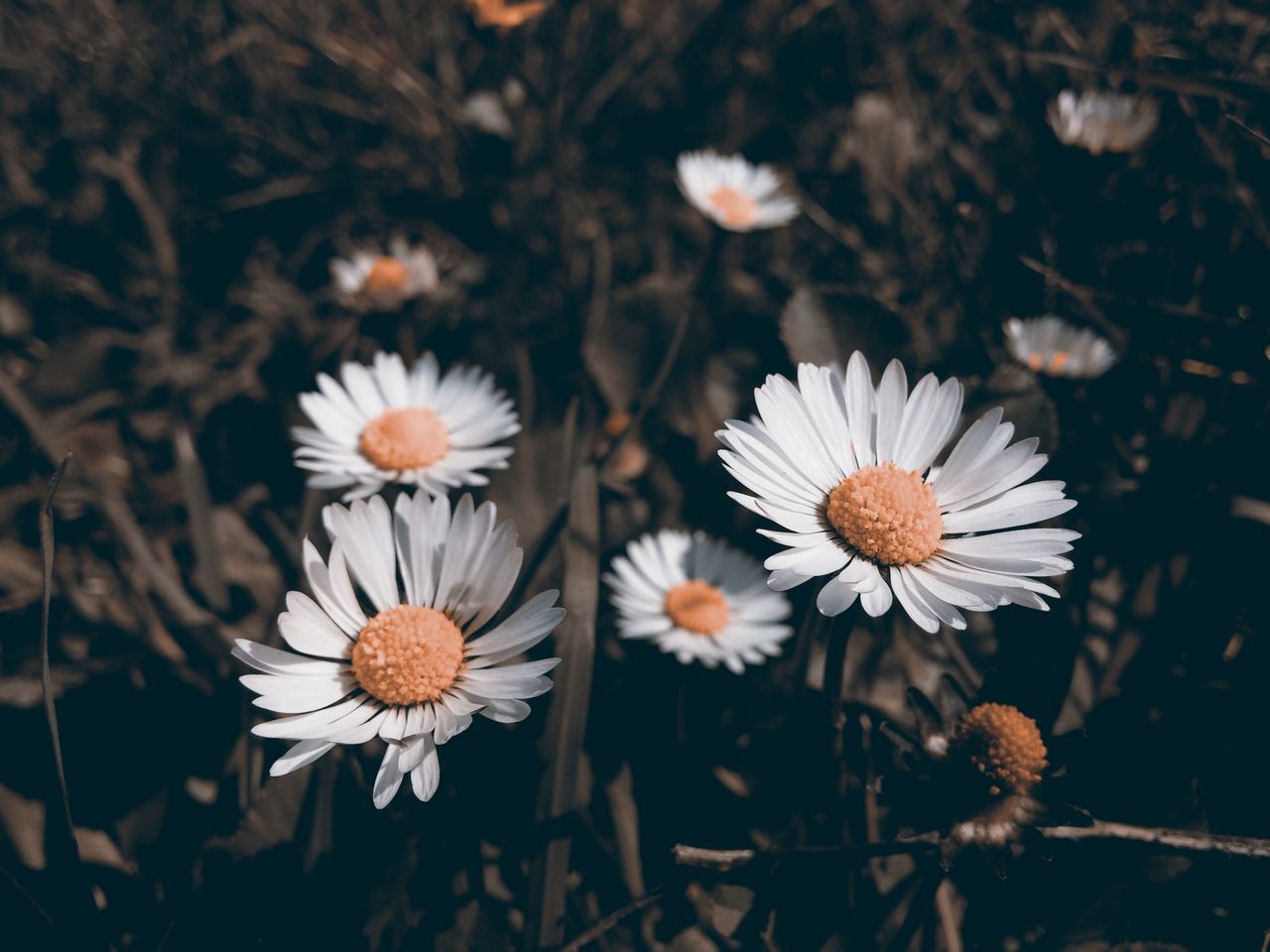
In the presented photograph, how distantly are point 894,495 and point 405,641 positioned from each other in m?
0.58

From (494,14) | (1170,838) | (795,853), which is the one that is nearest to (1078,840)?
(1170,838)

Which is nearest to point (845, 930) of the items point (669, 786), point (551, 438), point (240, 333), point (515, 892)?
point (669, 786)

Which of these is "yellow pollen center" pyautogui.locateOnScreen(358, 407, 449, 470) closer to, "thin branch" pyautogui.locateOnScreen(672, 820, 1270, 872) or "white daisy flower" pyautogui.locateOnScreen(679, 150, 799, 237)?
"thin branch" pyautogui.locateOnScreen(672, 820, 1270, 872)

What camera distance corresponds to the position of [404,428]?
1354mm

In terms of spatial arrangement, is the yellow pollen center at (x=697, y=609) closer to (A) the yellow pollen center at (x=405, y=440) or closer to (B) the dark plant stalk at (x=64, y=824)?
(A) the yellow pollen center at (x=405, y=440)

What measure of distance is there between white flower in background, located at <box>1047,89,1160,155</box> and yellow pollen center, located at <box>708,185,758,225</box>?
63 centimetres

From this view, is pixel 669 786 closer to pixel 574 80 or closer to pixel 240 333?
pixel 240 333

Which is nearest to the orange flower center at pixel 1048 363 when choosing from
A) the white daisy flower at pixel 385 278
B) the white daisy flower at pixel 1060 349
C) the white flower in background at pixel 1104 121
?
the white daisy flower at pixel 1060 349

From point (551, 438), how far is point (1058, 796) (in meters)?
0.88

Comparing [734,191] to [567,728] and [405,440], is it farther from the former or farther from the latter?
[567,728]

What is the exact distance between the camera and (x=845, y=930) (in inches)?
40.7

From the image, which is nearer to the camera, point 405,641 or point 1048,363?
point 405,641

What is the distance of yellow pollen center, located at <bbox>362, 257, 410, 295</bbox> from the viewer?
5.67 feet

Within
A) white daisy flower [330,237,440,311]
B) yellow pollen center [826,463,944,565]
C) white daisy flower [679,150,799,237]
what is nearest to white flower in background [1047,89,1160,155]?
white daisy flower [679,150,799,237]
